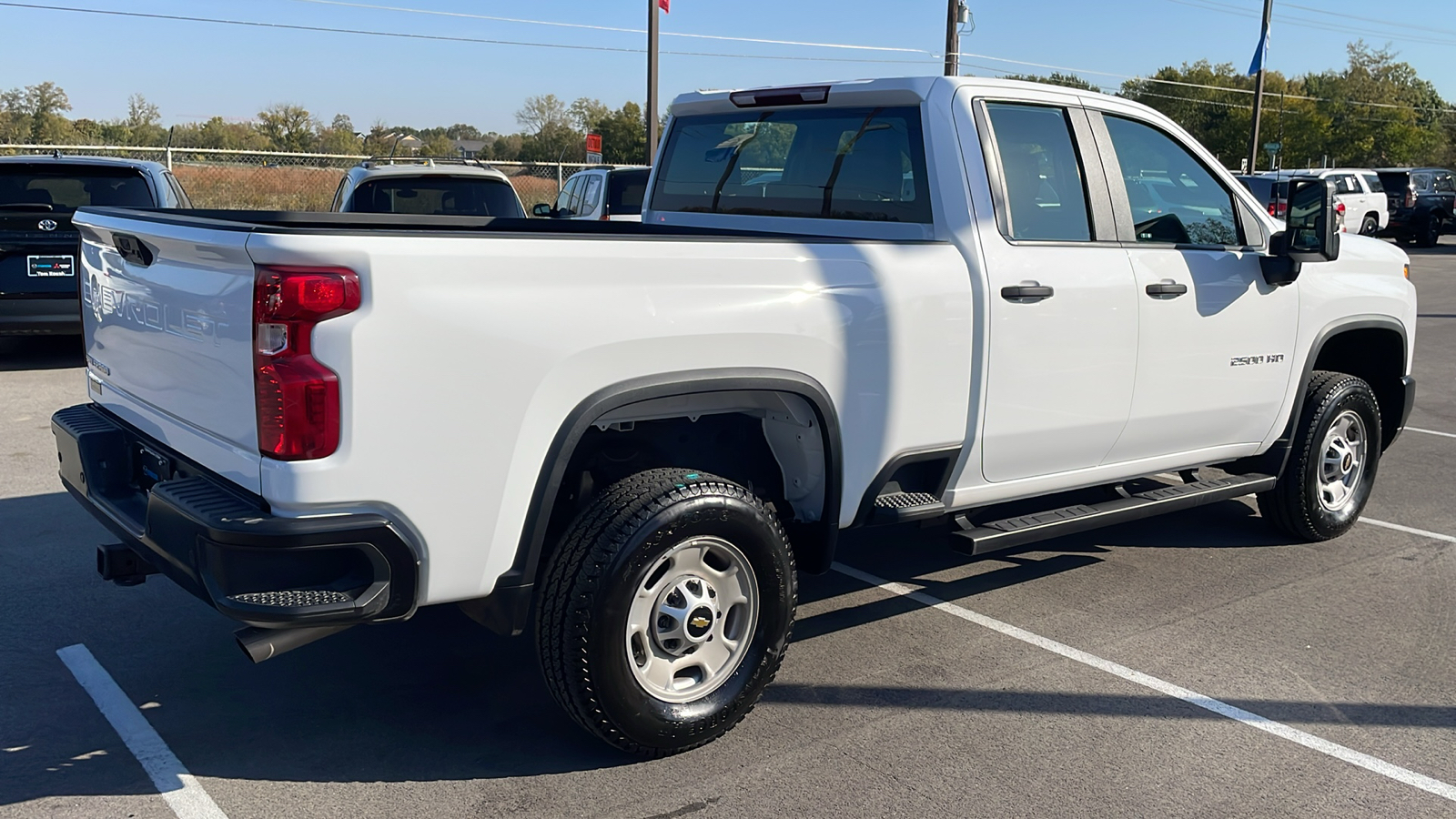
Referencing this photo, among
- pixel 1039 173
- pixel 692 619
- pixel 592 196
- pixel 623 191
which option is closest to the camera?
pixel 692 619

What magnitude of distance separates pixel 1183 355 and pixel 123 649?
4.22 metres

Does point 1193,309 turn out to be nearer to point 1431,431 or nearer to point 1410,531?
point 1410,531

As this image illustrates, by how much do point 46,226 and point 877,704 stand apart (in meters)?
8.30

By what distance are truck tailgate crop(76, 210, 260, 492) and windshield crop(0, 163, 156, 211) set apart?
6.11 m

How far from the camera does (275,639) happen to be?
3158 millimetres

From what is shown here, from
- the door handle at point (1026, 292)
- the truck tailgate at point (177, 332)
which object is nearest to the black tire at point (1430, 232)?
the door handle at point (1026, 292)

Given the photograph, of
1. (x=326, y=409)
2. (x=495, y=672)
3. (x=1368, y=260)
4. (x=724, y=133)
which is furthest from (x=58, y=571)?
(x=1368, y=260)

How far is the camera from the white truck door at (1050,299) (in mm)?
4332

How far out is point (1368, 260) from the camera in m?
5.84

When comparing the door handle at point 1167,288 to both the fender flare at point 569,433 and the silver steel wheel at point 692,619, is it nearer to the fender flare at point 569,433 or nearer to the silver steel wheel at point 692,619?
the fender flare at point 569,433

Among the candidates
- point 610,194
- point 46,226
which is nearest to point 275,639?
point 46,226

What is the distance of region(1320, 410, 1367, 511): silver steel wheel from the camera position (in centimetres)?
602

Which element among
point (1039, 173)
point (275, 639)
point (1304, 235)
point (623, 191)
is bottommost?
point (275, 639)

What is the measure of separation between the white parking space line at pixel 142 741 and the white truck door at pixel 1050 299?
278 centimetres
